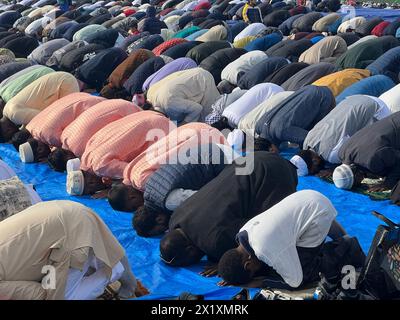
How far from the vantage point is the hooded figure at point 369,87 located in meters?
6.16

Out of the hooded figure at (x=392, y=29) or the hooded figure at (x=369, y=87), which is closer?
the hooded figure at (x=369, y=87)

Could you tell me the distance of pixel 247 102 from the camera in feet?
21.4

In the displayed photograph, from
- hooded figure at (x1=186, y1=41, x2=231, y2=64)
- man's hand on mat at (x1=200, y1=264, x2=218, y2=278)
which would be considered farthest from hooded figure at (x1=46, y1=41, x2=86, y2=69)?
man's hand on mat at (x1=200, y1=264, x2=218, y2=278)

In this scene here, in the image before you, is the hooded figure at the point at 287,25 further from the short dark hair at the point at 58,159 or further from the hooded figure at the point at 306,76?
the short dark hair at the point at 58,159

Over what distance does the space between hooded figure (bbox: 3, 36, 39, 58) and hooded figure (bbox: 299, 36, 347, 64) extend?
475cm

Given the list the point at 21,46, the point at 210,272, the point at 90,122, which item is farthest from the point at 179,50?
the point at 210,272

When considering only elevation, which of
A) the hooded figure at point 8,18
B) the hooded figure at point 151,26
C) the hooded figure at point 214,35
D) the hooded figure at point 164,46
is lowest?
the hooded figure at point 8,18

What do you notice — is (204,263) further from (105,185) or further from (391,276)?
(105,185)

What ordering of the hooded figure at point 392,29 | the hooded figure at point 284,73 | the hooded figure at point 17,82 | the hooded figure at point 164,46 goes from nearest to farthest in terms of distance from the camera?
the hooded figure at point 284,73, the hooded figure at point 17,82, the hooded figure at point 164,46, the hooded figure at point 392,29

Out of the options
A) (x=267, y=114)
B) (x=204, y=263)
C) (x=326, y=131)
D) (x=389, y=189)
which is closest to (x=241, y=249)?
(x=204, y=263)

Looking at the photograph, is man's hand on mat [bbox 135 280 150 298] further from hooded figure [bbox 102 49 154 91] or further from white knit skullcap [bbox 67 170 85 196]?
hooded figure [bbox 102 49 154 91]

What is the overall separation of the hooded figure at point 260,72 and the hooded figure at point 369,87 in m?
1.45

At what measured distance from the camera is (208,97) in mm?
7020

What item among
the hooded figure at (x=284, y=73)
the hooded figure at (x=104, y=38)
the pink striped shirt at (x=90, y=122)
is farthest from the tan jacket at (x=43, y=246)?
the hooded figure at (x=104, y=38)
